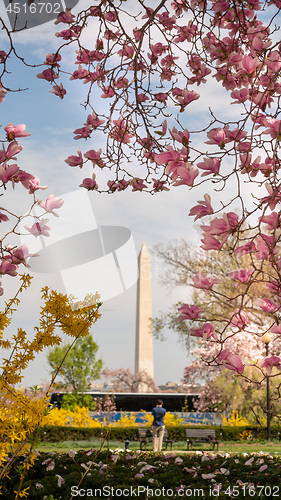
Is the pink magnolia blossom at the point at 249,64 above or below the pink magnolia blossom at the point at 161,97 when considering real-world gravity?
below

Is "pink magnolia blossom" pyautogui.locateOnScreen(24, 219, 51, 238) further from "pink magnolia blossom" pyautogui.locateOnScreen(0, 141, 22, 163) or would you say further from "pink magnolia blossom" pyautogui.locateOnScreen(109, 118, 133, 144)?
"pink magnolia blossom" pyautogui.locateOnScreen(109, 118, 133, 144)

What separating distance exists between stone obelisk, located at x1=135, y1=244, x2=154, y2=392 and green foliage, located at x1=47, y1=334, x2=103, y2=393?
Answer: 1.92 m

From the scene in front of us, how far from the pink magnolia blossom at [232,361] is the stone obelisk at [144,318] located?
14.8 metres

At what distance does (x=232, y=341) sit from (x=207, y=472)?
34.3ft

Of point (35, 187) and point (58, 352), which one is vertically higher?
point (58, 352)

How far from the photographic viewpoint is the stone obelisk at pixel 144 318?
17.0 m

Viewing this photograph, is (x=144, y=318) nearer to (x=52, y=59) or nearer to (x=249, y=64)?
(x=52, y=59)

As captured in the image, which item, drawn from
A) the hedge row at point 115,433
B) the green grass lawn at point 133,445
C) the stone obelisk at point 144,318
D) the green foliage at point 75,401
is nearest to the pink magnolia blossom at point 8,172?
the green grass lawn at point 133,445

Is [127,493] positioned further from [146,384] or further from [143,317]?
[146,384]

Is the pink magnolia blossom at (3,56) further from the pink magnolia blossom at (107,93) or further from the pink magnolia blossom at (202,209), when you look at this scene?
the pink magnolia blossom at (202,209)

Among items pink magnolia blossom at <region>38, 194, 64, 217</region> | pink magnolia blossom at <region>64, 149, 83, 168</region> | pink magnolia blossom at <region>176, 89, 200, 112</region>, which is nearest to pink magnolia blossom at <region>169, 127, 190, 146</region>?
pink magnolia blossom at <region>176, 89, 200, 112</region>

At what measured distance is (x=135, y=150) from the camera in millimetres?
3713

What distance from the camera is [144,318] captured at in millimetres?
17562

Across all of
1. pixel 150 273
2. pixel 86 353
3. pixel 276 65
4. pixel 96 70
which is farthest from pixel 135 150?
pixel 86 353
